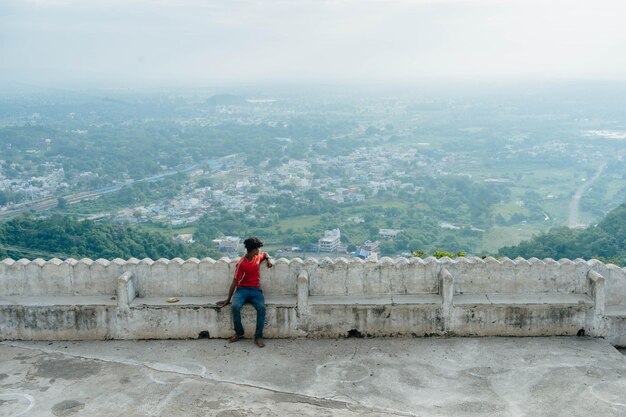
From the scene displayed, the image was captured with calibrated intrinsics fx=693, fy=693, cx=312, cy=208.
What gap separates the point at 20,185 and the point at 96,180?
7825 millimetres

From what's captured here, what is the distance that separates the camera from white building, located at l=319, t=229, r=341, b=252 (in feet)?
137

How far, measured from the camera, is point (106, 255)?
96.3ft

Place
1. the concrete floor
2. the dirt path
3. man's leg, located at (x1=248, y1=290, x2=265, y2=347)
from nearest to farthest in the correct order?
the concrete floor < man's leg, located at (x1=248, y1=290, x2=265, y2=347) < the dirt path

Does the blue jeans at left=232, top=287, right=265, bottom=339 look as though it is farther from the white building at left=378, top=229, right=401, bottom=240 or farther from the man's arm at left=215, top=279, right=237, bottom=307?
the white building at left=378, top=229, right=401, bottom=240

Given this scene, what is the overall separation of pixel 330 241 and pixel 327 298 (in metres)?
34.6

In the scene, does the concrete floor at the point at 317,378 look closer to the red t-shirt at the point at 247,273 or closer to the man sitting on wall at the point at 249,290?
the man sitting on wall at the point at 249,290

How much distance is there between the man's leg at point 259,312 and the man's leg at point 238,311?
0.11m

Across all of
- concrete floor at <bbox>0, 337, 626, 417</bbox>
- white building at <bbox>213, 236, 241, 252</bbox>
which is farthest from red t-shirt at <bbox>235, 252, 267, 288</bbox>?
white building at <bbox>213, 236, 241, 252</bbox>

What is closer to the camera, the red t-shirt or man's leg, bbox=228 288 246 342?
man's leg, bbox=228 288 246 342

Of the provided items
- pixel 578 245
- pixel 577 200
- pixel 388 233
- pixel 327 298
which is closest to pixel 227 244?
pixel 388 233

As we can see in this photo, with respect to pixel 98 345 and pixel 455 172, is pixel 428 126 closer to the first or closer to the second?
pixel 455 172

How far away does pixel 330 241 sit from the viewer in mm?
42844

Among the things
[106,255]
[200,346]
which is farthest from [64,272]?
[106,255]

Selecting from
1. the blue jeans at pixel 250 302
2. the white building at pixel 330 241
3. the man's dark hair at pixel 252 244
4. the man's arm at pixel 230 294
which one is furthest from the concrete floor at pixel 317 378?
the white building at pixel 330 241
